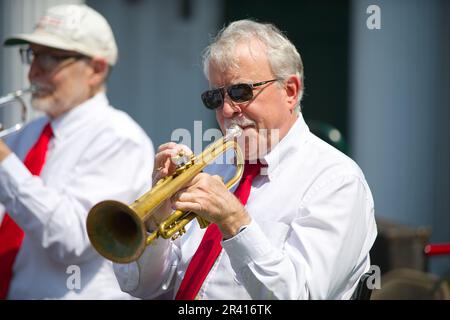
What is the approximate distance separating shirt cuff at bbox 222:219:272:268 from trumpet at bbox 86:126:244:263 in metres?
0.18

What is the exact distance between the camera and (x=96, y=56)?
449cm

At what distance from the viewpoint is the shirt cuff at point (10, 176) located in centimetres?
393

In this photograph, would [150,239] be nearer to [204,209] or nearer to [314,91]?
[204,209]

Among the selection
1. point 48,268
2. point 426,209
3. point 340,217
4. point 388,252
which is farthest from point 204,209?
point 426,209

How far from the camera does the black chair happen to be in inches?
115

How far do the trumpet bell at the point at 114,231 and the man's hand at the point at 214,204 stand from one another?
0.58 feet

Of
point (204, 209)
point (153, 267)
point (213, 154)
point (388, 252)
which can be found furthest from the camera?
point (388, 252)

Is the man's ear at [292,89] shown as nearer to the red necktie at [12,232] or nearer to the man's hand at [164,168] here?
the man's hand at [164,168]

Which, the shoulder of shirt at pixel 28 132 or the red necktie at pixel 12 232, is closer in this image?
the red necktie at pixel 12 232

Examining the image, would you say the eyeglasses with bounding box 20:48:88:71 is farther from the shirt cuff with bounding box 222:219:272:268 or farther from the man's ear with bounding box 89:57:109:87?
the shirt cuff with bounding box 222:219:272:268

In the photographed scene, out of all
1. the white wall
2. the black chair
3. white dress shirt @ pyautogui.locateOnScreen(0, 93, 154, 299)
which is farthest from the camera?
the white wall

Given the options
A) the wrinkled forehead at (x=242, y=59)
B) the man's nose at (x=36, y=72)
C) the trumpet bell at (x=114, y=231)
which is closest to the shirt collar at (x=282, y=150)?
the wrinkled forehead at (x=242, y=59)

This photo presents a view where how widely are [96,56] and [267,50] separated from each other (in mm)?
1667

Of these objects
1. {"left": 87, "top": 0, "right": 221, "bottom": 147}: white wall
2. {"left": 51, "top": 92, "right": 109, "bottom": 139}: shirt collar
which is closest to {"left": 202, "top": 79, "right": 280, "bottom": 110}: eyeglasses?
{"left": 51, "top": 92, "right": 109, "bottom": 139}: shirt collar
